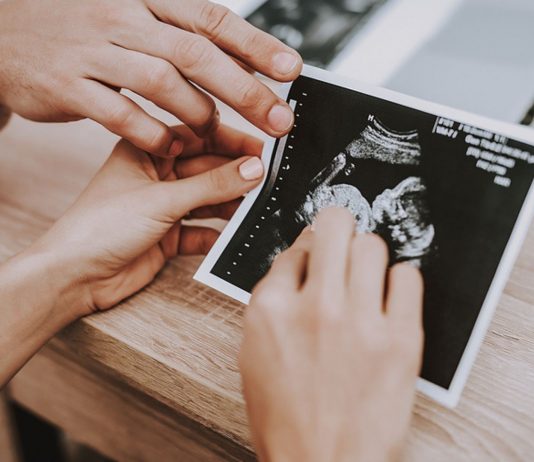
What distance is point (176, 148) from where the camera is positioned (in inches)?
29.6

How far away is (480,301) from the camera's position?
0.58 m

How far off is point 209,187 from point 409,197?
0.25 meters

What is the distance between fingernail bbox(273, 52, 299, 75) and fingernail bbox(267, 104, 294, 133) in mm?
43

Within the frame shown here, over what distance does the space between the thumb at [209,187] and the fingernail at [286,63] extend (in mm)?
118

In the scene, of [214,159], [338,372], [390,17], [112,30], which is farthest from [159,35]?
[390,17]

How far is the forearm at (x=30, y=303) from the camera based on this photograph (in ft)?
2.21

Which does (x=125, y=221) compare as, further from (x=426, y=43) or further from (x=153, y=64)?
(x=426, y=43)

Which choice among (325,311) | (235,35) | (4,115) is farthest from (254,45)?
(4,115)

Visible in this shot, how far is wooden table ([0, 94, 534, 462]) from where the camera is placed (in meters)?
0.56

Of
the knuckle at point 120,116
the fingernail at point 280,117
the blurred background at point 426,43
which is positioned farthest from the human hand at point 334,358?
the blurred background at point 426,43

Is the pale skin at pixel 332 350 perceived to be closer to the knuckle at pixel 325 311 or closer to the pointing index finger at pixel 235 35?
the knuckle at pixel 325 311

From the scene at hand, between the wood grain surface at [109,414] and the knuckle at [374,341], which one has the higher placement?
the knuckle at [374,341]

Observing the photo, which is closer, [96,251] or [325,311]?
[325,311]

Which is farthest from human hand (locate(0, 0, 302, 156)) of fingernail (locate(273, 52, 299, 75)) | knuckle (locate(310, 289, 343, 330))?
knuckle (locate(310, 289, 343, 330))
